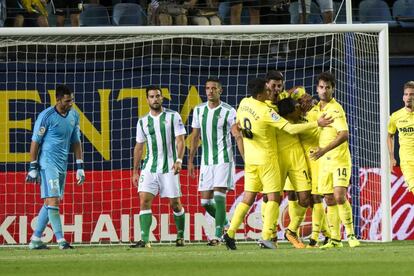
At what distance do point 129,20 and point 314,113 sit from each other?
5.26m

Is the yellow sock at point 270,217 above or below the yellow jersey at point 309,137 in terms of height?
below

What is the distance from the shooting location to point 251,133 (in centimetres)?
1415

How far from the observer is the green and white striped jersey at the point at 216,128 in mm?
16172

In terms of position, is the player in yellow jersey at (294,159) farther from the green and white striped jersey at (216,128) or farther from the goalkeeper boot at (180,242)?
the goalkeeper boot at (180,242)

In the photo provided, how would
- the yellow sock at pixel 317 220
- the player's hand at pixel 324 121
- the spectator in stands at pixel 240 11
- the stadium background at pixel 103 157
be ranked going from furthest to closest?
the spectator in stands at pixel 240 11 → the stadium background at pixel 103 157 → the yellow sock at pixel 317 220 → the player's hand at pixel 324 121

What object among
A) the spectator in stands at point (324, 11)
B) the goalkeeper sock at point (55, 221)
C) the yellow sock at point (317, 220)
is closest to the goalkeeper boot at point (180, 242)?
the goalkeeper sock at point (55, 221)

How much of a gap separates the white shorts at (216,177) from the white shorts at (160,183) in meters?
0.43

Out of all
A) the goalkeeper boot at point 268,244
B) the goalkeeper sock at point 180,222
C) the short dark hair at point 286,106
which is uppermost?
the short dark hair at point 286,106

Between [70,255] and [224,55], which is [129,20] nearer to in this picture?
[224,55]

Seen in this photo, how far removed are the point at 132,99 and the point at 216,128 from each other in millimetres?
2130

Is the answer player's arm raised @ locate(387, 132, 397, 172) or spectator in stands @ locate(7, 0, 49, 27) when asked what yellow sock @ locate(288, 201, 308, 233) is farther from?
spectator in stands @ locate(7, 0, 49, 27)

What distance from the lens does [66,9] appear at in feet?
62.3

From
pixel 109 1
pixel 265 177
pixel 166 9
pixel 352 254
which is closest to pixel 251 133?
pixel 265 177

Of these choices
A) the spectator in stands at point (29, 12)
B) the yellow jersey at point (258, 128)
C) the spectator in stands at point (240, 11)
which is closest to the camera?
the yellow jersey at point (258, 128)
